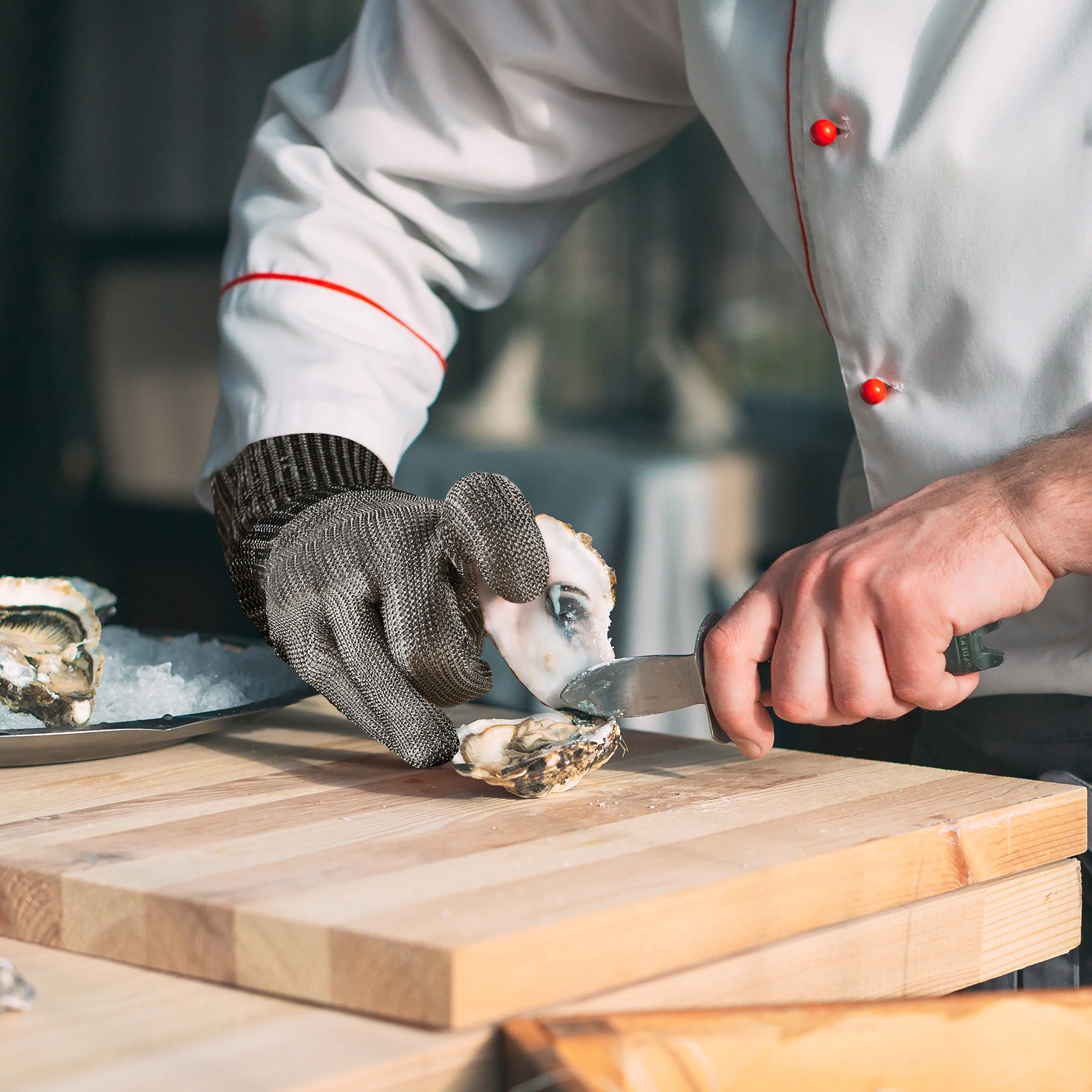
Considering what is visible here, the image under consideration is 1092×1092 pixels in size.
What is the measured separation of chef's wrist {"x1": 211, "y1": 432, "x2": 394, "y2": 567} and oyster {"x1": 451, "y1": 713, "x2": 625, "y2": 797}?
30cm

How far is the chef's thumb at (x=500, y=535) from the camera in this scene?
870 millimetres

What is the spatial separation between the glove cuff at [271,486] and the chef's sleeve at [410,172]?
44 mm

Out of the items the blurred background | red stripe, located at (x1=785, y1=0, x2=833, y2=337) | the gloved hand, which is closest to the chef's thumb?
the gloved hand

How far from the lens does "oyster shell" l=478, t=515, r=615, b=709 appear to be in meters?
0.91

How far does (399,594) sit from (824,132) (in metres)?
0.47

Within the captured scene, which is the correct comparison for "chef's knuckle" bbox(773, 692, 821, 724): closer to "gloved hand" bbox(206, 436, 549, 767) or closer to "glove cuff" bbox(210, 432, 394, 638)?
"gloved hand" bbox(206, 436, 549, 767)

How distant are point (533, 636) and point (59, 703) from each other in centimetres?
33

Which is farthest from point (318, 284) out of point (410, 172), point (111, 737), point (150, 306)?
point (150, 306)

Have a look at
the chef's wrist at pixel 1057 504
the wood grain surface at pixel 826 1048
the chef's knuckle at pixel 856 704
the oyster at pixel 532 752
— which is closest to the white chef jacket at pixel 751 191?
the chef's wrist at pixel 1057 504

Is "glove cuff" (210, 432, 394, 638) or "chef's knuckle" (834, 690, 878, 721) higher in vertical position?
"glove cuff" (210, 432, 394, 638)

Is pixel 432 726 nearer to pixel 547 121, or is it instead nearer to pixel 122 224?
pixel 547 121

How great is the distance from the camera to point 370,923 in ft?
1.91

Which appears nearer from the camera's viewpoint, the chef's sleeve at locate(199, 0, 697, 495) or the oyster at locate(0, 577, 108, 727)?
the oyster at locate(0, 577, 108, 727)

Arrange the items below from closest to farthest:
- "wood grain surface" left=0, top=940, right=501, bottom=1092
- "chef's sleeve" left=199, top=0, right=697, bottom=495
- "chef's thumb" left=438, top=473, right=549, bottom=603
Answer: "wood grain surface" left=0, top=940, right=501, bottom=1092 → "chef's thumb" left=438, top=473, right=549, bottom=603 → "chef's sleeve" left=199, top=0, right=697, bottom=495
